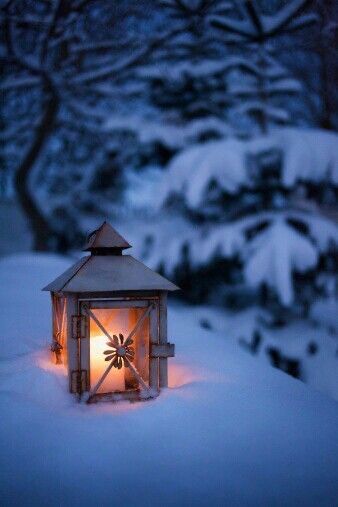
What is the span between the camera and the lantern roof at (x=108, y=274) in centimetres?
186

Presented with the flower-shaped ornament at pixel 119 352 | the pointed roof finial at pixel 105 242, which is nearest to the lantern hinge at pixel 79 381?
the flower-shaped ornament at pixel 119 352

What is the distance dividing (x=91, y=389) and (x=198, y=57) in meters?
5.14

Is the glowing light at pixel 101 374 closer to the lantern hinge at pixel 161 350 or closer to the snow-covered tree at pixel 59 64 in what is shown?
the lantern hinge at pixel 161 350

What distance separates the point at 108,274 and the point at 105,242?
0.20 metres

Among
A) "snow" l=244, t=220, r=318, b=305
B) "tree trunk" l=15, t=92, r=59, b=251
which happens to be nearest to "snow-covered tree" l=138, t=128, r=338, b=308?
"snow" l=244, t=220, r=318, b=305

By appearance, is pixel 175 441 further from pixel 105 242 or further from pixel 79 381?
pixel 105 242

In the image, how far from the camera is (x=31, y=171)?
7.43 metres

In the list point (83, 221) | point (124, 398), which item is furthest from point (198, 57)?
point (124, 398)

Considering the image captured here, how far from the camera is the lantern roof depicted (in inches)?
73.1

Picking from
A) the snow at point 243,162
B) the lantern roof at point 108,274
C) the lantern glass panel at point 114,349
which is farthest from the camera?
the snow at point 243,162

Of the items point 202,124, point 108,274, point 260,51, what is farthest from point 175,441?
point 260,51

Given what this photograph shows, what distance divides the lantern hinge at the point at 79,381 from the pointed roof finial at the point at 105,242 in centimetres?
56

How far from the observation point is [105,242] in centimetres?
206

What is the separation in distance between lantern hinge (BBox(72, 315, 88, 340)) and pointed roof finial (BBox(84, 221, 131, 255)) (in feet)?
1.16
